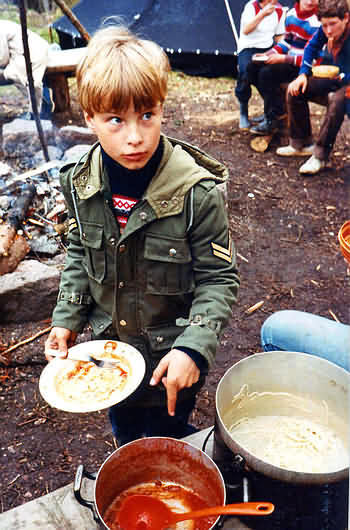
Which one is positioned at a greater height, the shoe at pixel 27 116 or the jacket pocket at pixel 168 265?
the jacket pocket at pixel 168 265

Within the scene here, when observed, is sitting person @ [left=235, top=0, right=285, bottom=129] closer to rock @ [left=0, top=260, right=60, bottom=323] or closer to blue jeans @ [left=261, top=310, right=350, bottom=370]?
rock @ [left=0, top=260, right=60, bottom=323]

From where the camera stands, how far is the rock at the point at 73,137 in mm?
5559

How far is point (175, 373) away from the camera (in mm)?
1509

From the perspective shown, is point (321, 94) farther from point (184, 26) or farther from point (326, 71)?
point (184, 26)

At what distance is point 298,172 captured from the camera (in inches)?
225

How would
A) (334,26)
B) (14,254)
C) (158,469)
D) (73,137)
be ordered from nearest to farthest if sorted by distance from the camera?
(158,469)
(14,254)
(334,26)
(73,137)

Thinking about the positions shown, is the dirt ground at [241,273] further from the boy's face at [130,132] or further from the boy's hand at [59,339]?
the boy's face at [130,132]

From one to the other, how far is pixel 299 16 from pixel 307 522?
6.25m

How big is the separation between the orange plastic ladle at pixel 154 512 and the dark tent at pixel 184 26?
7745mm

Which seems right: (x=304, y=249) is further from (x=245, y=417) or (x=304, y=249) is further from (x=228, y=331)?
(x=245, y=417)

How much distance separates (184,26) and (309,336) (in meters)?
7.61

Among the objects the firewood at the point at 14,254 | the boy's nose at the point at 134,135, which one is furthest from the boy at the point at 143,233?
the firewood at the point at 14,254

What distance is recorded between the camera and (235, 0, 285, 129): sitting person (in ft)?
20.6

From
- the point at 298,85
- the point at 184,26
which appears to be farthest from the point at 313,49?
the point at 184,26
